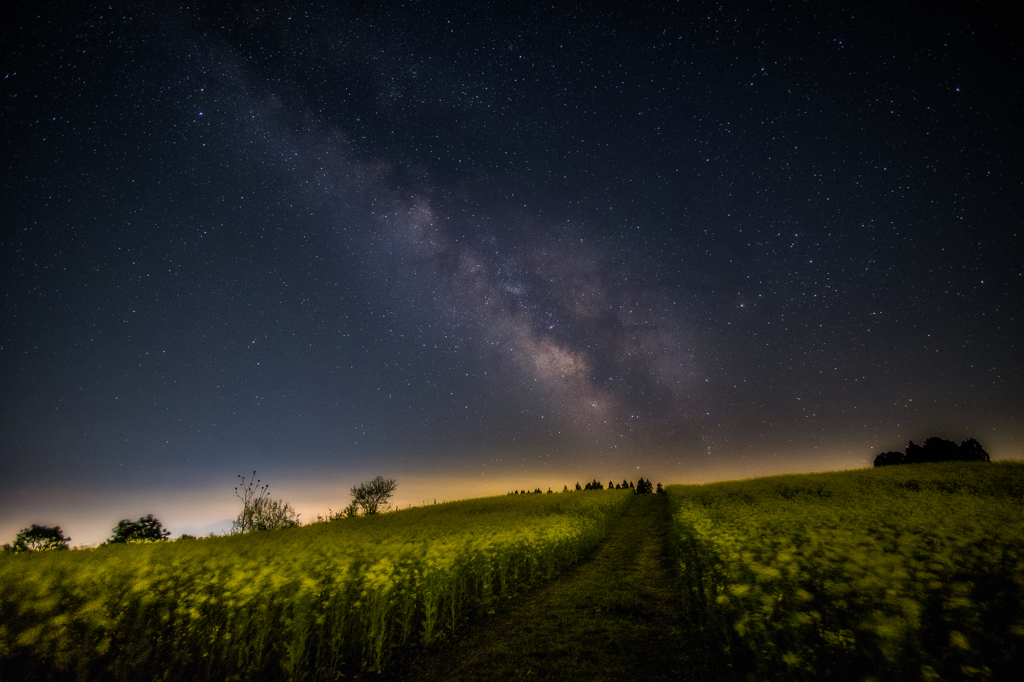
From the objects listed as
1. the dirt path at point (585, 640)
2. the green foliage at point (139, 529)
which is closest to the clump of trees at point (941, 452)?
the dirt path at point (585, 640)

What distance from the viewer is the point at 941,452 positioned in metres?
43.3

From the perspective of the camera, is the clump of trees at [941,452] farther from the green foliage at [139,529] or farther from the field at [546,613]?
the green foliage at [139,529]

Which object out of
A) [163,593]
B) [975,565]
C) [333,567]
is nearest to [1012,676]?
[975,565]

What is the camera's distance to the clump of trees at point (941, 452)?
1559 inches

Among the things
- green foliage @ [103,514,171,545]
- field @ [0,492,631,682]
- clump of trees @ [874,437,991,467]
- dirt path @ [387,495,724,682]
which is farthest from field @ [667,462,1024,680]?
green foliage @ [103,514,171,545]

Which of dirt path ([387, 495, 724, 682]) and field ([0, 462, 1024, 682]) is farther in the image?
dirt path ([387, 495, 724, 682])

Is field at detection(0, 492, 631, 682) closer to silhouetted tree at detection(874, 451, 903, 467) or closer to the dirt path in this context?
the dirt path

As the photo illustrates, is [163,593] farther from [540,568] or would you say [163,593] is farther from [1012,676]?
[1012,676]

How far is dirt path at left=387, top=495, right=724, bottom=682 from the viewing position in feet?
18.6

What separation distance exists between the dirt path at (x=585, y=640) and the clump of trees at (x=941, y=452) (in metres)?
44.9

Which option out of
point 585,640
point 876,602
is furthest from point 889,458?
point 876,602

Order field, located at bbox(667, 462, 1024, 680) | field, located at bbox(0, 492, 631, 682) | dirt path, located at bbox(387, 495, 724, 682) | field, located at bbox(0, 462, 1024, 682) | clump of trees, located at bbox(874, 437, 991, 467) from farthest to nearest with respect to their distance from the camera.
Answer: clump of trees, located at bbox(874, 437, 991, 467) < dirt path, located at bbox(387, 495, 724, 682) < field, located at bbox(0, 492, 631, 682) < field, located at bbox(0, 462, 1024, 682) < field, located at bbox(667, 462, 1024, 680)

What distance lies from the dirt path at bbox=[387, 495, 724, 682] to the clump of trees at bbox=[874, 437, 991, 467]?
147 feet

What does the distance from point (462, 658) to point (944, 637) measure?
21.5ft
